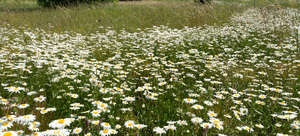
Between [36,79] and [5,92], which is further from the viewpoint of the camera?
[36,79]

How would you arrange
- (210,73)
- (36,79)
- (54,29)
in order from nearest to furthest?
(36,79) < (210,73) < (54,29)

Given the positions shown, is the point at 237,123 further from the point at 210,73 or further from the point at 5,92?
the point at 5,92

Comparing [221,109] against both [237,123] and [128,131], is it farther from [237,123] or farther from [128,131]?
[128,131]

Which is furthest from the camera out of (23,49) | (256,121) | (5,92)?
(23,49)

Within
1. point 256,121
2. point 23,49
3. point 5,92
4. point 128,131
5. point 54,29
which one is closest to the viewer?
point 128,131

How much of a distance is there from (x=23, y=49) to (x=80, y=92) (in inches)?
98.7

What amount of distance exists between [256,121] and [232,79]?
1101 mm

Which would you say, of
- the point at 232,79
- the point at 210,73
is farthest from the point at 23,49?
the point at 232,79

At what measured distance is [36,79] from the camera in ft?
11.4

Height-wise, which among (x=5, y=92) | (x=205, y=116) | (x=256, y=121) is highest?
(x=5, y=92)

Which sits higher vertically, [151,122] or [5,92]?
[5,92]

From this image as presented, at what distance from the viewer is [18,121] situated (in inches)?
82.2

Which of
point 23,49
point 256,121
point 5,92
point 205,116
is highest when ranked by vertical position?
point 23,49

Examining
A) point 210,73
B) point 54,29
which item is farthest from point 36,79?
point 54,29
